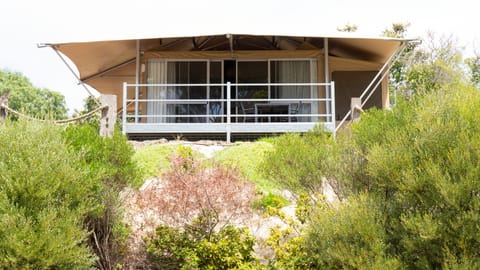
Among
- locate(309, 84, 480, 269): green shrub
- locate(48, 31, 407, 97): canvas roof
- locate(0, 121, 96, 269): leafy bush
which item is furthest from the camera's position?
locate(48, 31, 407, 97): canvas roof

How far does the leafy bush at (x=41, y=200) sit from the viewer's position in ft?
18.3

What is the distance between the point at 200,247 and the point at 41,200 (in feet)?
7.00

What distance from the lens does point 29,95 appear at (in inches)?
1561

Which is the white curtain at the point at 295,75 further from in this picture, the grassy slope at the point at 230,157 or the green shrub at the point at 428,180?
the green shrub at the point at 428,180

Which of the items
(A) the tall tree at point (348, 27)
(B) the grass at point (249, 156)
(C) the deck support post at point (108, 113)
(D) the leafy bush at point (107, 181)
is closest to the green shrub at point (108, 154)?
(D) the leafy bush at point (107, 181)

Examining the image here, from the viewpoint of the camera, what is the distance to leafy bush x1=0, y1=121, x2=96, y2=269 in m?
5.59

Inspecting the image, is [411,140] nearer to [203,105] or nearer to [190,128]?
[190,128]

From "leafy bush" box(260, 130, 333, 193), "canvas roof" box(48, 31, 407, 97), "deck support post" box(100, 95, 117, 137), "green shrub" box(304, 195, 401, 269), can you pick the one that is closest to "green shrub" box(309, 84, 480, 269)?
"green shrub" box(304, 195, 401, 269)

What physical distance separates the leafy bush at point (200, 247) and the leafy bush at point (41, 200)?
1.04 meters

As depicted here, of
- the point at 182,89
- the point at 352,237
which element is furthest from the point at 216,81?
the point at 352,237

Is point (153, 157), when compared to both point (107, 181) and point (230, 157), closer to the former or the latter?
point (230, 157)

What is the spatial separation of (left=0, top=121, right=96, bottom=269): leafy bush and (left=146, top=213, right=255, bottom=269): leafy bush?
1.04m

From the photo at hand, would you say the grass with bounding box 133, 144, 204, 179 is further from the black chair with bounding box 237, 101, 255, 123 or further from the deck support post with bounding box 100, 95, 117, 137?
the black chair with bounding box 237, 101, 255, 123

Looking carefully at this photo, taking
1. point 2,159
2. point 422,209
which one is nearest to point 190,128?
point 2,159
